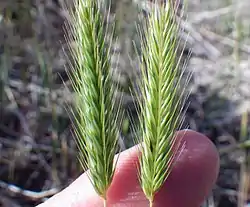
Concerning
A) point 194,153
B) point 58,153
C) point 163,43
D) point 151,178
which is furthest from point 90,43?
point 58,153

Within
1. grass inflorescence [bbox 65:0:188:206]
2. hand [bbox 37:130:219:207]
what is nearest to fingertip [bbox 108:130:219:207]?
hand [bbox 37:130:219:207]

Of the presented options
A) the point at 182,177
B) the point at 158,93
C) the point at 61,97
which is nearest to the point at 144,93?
the point at 158,93

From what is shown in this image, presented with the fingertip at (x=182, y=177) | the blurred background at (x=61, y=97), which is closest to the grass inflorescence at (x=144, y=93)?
the fingertip at (x=182, y=177)

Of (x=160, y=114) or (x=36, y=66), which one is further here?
(x=36, y=66)

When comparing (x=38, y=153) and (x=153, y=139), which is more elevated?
(x=153, y=139)

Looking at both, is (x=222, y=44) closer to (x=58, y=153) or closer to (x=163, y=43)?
(x=58, y=153)
